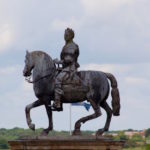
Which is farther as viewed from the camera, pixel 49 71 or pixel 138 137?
pixel 138 137

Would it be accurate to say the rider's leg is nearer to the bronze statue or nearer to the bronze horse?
the bronze statue

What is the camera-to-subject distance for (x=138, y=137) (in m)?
178

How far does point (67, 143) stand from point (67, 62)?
2.84m

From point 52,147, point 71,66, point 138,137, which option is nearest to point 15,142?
point 52,147

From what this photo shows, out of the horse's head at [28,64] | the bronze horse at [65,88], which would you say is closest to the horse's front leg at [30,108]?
the bronze horse at [65,88]

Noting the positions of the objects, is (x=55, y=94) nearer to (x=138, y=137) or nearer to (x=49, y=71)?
(x=49, y=71)

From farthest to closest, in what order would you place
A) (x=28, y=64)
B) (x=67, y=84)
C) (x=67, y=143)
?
1. (x=28, y=64)
2. (x=67, y=84)
3. (x=67, y=143)

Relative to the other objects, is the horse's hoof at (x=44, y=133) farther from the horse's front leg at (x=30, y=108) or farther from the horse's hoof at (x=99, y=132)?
the horse's hoof at (x=99, y=132)

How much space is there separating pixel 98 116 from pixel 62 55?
7.80 ft

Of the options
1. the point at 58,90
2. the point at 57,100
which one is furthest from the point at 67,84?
the point at 57,100

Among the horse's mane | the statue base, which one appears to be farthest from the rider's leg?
the statue base

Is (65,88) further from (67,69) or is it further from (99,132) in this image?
(99,132)

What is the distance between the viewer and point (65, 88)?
103ft

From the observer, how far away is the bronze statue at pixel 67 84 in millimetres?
31344
